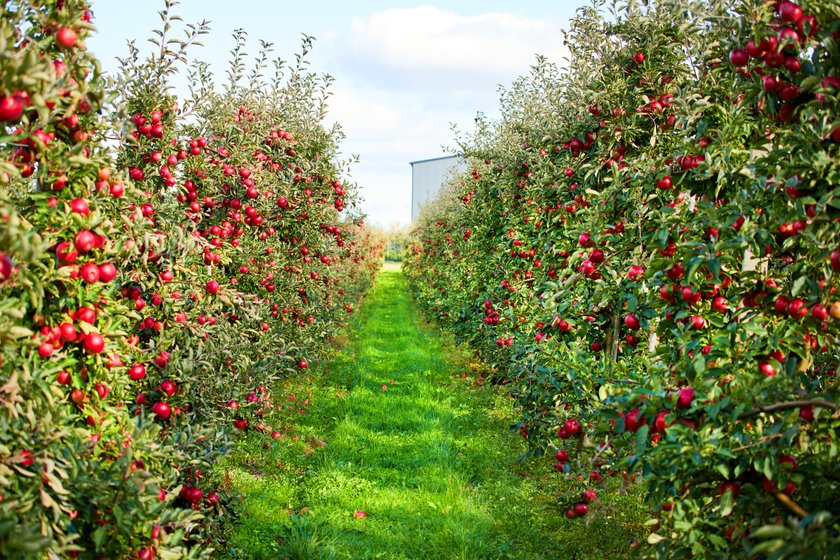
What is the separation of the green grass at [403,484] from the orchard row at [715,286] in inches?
22.3

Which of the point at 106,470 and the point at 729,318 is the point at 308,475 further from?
the point at 729,318

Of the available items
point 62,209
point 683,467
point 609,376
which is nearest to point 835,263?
point 683,467

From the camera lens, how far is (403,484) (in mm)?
5102

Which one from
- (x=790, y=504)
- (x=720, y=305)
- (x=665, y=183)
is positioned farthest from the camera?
(x=665, y=183)

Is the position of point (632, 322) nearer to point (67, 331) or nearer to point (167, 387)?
point (167, 387)

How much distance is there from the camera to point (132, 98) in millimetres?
3502

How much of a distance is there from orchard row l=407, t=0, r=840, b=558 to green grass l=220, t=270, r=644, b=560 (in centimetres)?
57

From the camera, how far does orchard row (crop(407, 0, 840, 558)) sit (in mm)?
1993

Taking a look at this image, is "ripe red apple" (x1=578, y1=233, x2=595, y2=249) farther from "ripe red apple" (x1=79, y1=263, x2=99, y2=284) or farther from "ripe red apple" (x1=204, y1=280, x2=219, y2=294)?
"ripe red apple" (x1=79, y1=263, x2=99, y2=284)

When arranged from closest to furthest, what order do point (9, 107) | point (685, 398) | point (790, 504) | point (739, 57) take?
point (9, 107) → point (790, 504) → point (685, 398) → point (739, 57)

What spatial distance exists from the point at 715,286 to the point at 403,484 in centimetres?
329

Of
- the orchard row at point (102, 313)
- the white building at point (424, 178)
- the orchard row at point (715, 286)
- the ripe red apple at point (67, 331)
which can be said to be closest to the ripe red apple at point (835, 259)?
the orchard row at point (715, 286)

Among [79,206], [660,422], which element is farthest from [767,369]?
[79,206]

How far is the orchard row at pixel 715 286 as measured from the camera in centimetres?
199
